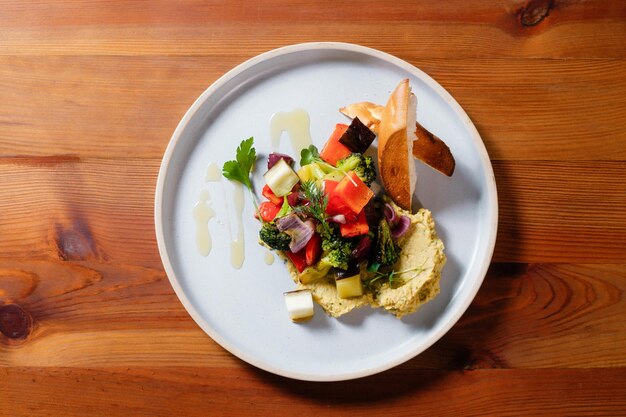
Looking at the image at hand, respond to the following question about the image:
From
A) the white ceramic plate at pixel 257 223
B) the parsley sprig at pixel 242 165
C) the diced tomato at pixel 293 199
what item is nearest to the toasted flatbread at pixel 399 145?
the white ceramic plate at pixel 257 223

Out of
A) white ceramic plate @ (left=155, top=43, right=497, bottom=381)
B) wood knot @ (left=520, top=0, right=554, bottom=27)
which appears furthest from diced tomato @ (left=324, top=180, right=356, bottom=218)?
wood knot @ (left=520, top=0, right=554, bottom=27)

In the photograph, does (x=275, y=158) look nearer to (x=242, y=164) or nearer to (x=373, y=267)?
(x=242, y=164)

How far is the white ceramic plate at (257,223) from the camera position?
9.70 ft

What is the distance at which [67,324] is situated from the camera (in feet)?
10.3

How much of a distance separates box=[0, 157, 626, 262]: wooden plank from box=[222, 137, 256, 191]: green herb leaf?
46 centimetres

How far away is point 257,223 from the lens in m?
3.02

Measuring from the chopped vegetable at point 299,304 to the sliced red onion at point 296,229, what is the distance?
257mm

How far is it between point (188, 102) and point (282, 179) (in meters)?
0.74

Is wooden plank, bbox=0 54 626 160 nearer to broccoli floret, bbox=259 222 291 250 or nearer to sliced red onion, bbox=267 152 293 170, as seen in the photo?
sliced red onion, bbox=267 152 293 170

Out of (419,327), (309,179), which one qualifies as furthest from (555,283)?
(309,179)

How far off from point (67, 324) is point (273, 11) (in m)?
2.03

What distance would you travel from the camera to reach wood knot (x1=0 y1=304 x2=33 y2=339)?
3.15 meters

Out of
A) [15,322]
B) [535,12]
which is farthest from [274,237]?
[535,12]

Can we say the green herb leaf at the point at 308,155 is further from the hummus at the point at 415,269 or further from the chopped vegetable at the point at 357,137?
the hummus at the point at 415,269
